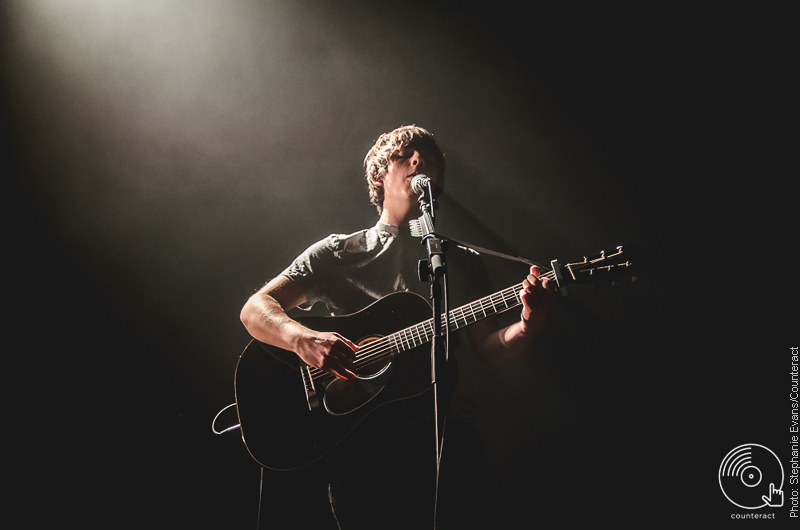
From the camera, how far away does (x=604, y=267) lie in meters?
1.40

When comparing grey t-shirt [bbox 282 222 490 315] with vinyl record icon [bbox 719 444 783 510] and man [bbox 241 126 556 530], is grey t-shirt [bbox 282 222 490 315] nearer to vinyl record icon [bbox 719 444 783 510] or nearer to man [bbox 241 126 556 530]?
man [bbox 241 126 556 530]

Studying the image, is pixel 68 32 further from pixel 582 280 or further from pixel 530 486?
pixel 530 486

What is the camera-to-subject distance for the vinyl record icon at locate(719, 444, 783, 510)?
1.56 meters

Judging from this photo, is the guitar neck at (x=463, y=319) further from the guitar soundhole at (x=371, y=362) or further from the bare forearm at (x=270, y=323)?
the bare forearm at (x=270, y=323)

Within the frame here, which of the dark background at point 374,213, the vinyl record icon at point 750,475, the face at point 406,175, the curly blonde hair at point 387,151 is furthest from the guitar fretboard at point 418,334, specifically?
the vinyl record icon at point 750,475

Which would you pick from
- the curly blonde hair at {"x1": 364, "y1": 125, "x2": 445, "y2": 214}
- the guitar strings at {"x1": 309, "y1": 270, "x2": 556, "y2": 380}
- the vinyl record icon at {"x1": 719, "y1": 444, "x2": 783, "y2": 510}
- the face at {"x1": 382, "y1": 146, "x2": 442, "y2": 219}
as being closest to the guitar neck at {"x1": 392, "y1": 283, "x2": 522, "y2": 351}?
the guitar strings at {"x1": 309, "y1": 270, "x2": 556, "y2": 380}

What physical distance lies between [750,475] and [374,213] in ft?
6.82

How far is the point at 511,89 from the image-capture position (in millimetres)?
2016

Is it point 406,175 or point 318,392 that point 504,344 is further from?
point 406,175

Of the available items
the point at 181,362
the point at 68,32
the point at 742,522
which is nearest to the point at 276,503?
the point at 181,362

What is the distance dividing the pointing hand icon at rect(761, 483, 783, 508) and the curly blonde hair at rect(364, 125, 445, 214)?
2.00 meters

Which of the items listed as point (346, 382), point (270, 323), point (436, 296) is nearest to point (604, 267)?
point (436, 296)

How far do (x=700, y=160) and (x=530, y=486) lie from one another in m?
1.78

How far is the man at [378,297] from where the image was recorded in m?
1.43
